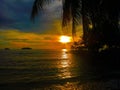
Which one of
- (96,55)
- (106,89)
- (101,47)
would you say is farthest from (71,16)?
(101,47)

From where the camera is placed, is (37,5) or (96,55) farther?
(96,55)

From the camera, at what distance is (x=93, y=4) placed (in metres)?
10.6

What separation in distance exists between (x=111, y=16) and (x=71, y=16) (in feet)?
5.52

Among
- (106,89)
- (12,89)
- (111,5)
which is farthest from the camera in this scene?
(12,89)

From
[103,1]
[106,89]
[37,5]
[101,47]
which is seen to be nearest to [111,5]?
[103,1]

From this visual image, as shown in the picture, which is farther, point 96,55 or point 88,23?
point 96,55

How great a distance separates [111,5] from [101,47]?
36.5 meters

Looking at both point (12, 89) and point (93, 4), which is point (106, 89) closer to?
point (93, 4)

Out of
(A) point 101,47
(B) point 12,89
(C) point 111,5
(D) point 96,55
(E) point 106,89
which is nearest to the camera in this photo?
(C) point 111,5

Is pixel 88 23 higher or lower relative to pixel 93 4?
lower

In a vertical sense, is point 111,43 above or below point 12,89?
above

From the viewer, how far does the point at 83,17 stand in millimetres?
10430

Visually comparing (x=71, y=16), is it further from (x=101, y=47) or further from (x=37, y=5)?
(x=101, y=47)

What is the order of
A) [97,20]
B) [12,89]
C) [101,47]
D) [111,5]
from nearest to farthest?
[111,5] < [97,20] < [12,89] < [101,47]
